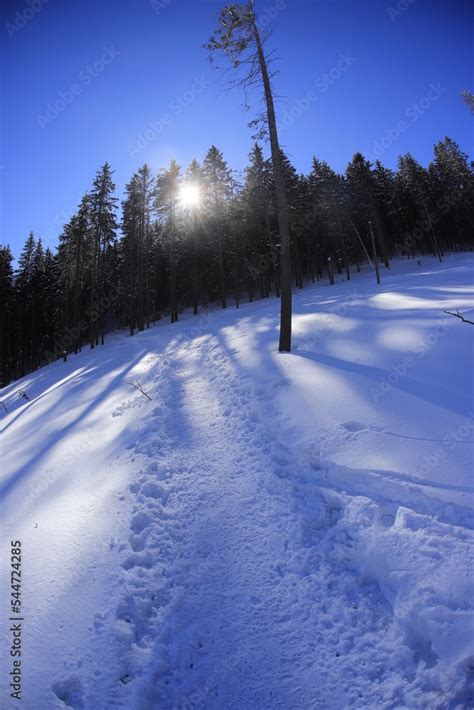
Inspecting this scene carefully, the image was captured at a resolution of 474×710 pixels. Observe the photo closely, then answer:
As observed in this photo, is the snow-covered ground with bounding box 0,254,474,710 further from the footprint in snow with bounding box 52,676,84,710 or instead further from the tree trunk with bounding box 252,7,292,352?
the tree trunk with bounding box 252,7,292,352

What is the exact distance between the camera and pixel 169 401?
27.9ft

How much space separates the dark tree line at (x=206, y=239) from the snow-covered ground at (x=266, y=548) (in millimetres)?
22317

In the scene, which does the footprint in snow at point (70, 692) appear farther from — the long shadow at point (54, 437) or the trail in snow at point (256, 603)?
the long shadow at point (54, 437)

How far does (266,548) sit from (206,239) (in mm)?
37989

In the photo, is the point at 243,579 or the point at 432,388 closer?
the point at 243,579

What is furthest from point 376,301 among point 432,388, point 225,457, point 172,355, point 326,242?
point 326,242

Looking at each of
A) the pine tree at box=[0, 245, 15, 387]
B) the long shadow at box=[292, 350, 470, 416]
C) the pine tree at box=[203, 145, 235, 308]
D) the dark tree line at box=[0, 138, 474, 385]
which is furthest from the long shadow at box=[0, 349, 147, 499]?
the pine tree at box=[0, 245, 15, 387]

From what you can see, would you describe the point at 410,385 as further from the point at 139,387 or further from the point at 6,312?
the point at 6,312

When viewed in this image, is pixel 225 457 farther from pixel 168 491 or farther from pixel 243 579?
pixel 243 579

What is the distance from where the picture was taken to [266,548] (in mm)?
3902

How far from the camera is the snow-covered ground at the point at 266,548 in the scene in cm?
274

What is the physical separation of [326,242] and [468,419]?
47.0 meters

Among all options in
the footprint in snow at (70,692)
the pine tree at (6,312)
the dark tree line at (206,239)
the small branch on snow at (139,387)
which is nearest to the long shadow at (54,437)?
the small branch on snow at (139,387)

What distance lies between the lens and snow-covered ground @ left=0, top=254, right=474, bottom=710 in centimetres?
274
